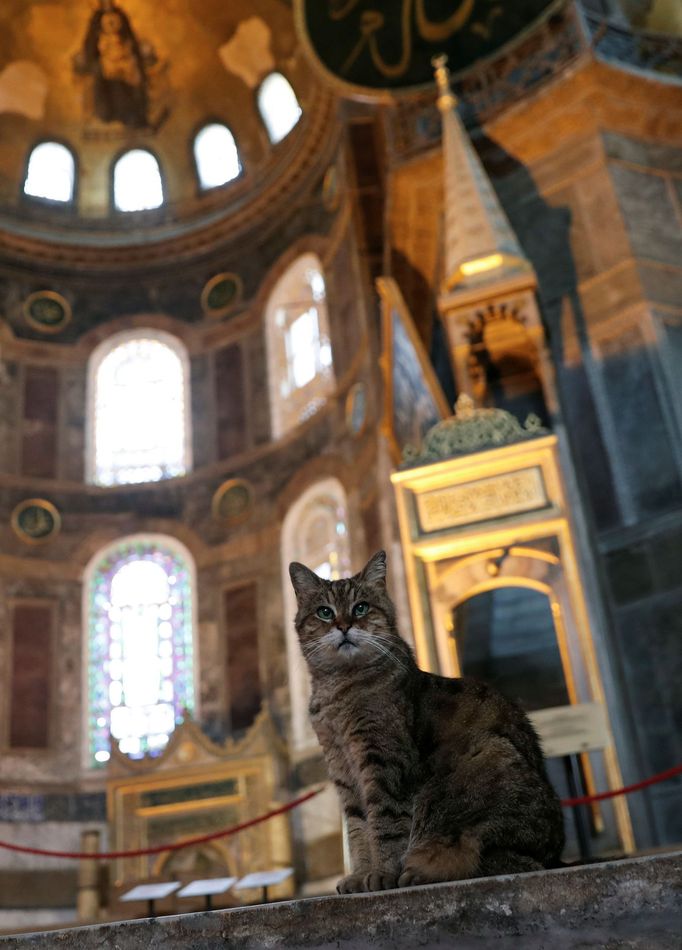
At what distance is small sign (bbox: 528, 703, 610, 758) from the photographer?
16.4 ft

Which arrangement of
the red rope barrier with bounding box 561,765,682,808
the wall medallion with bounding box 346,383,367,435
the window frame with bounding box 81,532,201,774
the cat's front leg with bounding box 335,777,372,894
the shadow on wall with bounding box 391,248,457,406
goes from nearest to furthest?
the cat's front leg with bounding box 335,777,372,894, the red rope barrier with bounding box 561,765,682,808, the shadow on wall with bounding box 391,248,457,406, the wall medallion with bounding box 346,383,367,435, the window frame with bounding box 81,532,201,774

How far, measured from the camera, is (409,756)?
8.45ft

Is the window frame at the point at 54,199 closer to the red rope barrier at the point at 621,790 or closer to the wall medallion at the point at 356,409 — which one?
the wall medallion at the point at 356,409

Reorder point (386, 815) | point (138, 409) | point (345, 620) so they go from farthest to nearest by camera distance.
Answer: point (138, 409) → point (345, 620) → point (386, 815)

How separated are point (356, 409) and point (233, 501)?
3.03 metres

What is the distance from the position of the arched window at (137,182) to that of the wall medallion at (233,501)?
6045 mm

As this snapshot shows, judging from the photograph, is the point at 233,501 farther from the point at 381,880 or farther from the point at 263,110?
the point at 381,880

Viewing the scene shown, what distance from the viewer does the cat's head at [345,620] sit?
8.98 feet

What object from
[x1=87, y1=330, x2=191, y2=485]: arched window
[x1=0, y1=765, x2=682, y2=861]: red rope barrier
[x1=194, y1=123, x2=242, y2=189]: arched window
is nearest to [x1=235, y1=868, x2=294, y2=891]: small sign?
[x1=0, y1=765, x2=682, y2=861]: red rope barrier

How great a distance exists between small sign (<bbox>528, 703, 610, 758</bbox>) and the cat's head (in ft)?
7.93

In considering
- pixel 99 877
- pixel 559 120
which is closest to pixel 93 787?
pixel 99 877

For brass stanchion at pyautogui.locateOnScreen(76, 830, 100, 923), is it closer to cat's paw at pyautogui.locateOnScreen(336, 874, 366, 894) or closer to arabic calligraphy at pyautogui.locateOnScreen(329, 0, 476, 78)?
arabic calligraphy at pyautogui.locateOnScreen(329, 0, 476, 78)

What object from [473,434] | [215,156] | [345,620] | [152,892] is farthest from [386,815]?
[215,156]

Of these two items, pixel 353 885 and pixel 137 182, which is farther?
pixel 137 182
